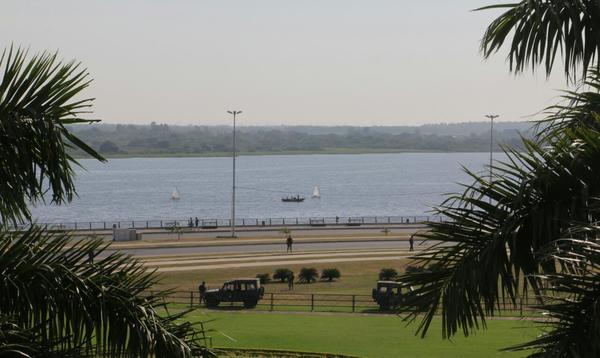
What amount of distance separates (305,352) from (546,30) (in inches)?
653

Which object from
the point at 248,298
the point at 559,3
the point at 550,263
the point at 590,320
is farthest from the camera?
the point at 248,298

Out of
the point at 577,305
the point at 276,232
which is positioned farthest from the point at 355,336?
the point at 276,232

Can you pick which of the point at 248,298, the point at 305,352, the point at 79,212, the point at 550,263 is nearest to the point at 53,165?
the point at 550,263

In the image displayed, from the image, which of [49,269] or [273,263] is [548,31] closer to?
[49,269]

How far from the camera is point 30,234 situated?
22.0 ft

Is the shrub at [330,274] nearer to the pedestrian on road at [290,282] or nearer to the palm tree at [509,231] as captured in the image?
the pedestrian on road at [290,282]

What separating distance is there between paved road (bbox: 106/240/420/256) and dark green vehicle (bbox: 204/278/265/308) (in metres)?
20.3

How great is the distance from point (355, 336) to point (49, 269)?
66.9 feet

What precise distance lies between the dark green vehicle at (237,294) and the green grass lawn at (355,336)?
366cm

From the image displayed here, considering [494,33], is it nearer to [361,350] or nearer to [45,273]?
[45,273]

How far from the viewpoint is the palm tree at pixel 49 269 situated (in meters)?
6.38

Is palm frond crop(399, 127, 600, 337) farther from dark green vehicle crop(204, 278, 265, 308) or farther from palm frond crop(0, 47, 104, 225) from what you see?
dark green vehicle crop(204, 278, 265, 308)

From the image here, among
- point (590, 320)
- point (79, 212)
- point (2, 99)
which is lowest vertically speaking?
point (79, 212)

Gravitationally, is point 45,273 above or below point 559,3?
below
